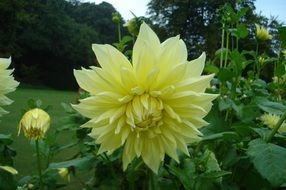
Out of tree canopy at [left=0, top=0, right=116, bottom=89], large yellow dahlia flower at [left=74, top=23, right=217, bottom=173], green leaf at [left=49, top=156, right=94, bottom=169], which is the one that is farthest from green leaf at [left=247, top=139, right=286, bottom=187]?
tree canopy at [left=0, top=0, right=116, bottom=89]

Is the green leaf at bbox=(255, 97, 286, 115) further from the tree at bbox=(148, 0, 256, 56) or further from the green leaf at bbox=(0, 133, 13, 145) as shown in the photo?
the tree at bbox=(148, 0, 256, 56)

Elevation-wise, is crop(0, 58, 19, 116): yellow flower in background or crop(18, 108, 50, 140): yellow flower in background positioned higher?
crop(0, 58, 19, 116): yellow flower in background

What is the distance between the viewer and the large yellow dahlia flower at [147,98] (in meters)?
0.75

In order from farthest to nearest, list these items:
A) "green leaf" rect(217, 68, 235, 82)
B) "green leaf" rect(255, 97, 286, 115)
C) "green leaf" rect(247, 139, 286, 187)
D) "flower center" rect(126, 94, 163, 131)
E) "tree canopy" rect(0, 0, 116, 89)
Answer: "tree canopy" rect(0, 0, 116, 89), "green leaf" rect(217, 68, 235, 82), "green leaf" rect(255, 97, 286, 115), "green leaf" rect(247, 139, 286, 187), "flower center" rect(126, 94, 163, 131)

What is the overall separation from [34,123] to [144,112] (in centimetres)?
51

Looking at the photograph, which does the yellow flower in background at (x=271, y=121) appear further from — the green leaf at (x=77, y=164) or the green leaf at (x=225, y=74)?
the green leaf at (x=77, y=164)

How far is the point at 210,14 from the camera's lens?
2280 centimetres

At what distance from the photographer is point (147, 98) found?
761 millimetres

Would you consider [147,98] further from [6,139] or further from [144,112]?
[6,139]

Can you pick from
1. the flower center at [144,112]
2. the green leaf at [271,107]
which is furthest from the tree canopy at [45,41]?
the flower center at [144,112]

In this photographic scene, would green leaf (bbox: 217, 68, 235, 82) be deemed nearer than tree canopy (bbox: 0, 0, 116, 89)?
Yes

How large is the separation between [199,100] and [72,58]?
3422 cm

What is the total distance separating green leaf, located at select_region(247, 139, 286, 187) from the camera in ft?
2.92

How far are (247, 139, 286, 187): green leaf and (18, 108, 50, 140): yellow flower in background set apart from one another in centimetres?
52
